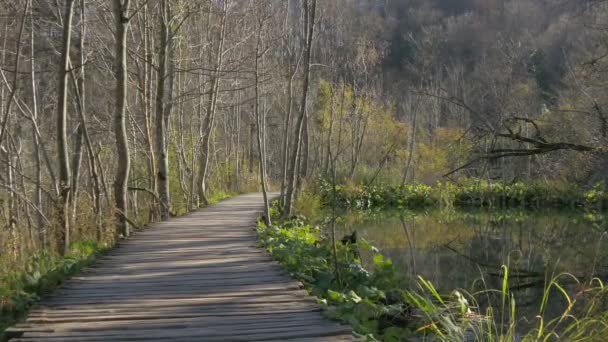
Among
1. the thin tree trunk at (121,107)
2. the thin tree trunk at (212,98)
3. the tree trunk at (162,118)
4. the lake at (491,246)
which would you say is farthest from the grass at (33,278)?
the thin tree trunk at (212,98)

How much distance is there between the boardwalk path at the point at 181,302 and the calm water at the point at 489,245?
1.99 metres

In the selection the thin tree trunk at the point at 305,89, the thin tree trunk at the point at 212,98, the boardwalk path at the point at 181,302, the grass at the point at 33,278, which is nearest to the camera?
the boardwalk path at the point at 181,302

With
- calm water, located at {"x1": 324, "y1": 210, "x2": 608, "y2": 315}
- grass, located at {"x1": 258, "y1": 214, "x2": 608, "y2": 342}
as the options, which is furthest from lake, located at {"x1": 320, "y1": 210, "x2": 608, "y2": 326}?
grass, located at {"x1": 258, "y1": 214, "x2": 608, "y2": 342}

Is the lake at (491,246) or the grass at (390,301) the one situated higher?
the grass at (390,301)

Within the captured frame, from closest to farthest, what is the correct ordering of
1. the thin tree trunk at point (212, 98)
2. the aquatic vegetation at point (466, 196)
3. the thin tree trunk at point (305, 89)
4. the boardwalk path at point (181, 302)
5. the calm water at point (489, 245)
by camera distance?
the boardwalk path at point (181, 302) < the calm water at point (489, 245) < the thin tree trunk at point (305, 89) < the thin tree trunk at point (212, 98) < the aquatic vegetation at point (466, 196)

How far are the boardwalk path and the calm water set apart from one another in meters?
1.99

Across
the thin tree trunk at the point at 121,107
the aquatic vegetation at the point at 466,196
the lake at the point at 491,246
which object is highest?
the thin tree trunk at the point at 121,107

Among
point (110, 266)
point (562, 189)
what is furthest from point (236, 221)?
point (562, 189)

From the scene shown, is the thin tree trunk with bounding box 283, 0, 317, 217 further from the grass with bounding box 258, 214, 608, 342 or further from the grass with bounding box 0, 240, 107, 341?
the grass with bounding box 0, 240, 107, 341

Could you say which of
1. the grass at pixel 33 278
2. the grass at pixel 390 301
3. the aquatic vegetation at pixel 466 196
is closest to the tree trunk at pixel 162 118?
the grass at pixel 390 301

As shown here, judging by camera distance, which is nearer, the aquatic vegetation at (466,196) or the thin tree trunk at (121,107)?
the thin tree trunk at (121,107)

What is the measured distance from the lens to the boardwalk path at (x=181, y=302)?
3.91 meters

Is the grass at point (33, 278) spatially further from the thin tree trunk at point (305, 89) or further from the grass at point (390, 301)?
the thin tree trunk at point (305, 89)

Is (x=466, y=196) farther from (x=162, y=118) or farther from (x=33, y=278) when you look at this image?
(x=33, y=278)
